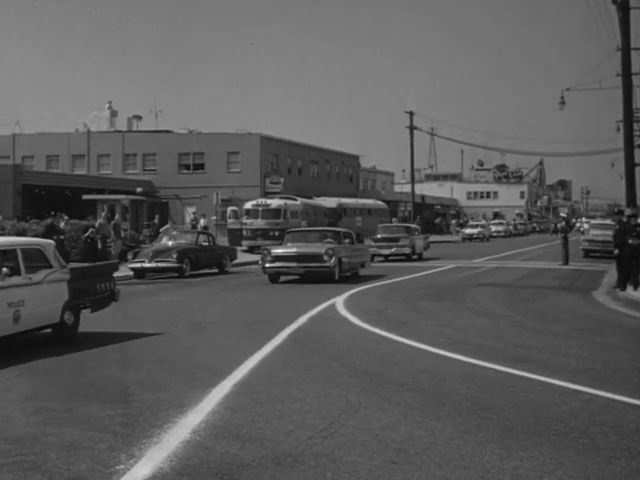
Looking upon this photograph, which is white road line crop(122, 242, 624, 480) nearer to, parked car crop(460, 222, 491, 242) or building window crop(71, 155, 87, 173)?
building window crop(71, 155, 87, 173)

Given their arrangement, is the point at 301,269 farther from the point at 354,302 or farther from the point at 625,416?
the point at 625,416

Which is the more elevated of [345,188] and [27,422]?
[345,188]

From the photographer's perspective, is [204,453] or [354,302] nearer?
[204,453]

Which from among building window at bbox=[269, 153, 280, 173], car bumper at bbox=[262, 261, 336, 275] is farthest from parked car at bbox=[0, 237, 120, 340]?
building window at bbox=[269, 153, 280, 173]

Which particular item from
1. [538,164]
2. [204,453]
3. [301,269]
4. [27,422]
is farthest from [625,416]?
[538,164]

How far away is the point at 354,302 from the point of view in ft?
57.1

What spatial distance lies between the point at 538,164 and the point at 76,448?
164338mm

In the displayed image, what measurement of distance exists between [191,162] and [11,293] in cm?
4838

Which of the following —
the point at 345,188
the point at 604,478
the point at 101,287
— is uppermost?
the point at 345,188

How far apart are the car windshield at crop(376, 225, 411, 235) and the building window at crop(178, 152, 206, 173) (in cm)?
2520

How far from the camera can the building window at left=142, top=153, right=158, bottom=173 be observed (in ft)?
193

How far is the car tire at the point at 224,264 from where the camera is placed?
90.7 ft

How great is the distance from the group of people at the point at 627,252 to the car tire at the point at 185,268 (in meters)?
12.2

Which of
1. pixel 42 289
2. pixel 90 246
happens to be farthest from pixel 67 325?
pixel 90 246
